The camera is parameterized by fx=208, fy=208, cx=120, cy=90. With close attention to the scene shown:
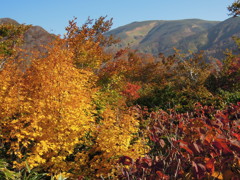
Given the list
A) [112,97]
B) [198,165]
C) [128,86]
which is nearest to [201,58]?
[128,86]

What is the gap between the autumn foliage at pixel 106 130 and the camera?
7.38 ft

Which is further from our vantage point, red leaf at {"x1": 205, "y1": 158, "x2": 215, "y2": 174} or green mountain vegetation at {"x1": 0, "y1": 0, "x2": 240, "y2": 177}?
green mountain vegetation at {"x1": 0, "y1": 0, "x2": 240, "y2": 177}

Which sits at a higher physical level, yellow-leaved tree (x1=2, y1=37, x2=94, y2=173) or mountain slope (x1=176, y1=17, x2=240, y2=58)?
mountain slope (x1=176, y1=17, x2=240, y2=58)

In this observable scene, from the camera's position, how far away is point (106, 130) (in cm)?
439

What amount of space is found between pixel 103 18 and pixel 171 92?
12.5 metres

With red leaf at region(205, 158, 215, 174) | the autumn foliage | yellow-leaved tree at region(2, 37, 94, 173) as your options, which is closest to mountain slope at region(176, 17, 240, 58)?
the autumn foliage

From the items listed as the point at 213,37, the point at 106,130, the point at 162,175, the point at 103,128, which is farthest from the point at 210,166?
the point at 213,37

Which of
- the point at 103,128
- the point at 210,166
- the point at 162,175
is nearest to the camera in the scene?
the point at 210,166

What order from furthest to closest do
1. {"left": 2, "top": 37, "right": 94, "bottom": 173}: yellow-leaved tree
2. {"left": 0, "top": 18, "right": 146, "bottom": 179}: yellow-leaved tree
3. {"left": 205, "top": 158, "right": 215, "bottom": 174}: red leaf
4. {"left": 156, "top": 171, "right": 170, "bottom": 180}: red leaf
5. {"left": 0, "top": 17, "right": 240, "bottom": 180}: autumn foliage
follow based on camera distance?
{"left": 2, "top": 37, "right": 94, "bottom": 173}: yellow-leaved tree, {"left": 0, "top": 18, "right": 146, "bottom": 179}: yellow-leaved tree, {"left": 0, "top": 17, "right": 240, "bottom": 180}: autumn foliage, {"left": 156, "top": 171, "right": 170, "bottom": 180}: red leaf, {"left": 205, "top": 158, "right": 215, "bottom": 174}: red leaf

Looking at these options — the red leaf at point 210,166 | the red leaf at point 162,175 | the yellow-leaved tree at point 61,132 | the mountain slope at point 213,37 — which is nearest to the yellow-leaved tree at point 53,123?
the yellow-leaved tree at point 61,132

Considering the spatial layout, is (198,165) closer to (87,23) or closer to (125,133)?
(125,133)

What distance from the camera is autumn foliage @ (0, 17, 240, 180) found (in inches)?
88.6

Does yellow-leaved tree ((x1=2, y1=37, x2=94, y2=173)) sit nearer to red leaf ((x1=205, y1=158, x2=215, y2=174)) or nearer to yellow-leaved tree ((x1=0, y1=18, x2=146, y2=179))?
yellow-leaved tree ((x1=0, y1=18, x2=146, y2=179))

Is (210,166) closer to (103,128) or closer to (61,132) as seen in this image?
(103,128)
